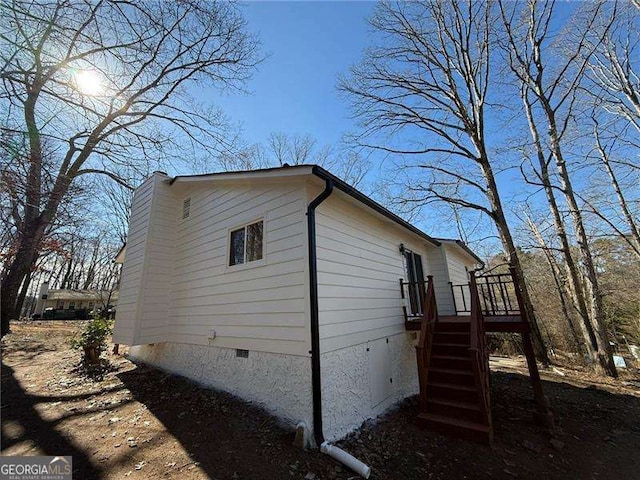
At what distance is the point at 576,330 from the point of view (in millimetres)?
12727

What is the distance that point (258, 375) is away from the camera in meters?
4.46

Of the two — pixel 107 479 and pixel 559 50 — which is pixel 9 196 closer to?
pixel 107 479

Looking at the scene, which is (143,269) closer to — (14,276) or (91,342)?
(91,342)

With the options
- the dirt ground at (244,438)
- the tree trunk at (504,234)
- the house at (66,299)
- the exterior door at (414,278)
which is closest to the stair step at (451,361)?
the dirt ground at (244,438)

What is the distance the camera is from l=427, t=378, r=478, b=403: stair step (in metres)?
4.59

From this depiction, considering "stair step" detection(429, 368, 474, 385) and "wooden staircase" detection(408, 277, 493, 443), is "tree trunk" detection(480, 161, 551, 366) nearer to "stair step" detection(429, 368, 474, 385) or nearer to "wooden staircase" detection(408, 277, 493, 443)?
"wooden staircase" detection(408, 277, 493, 443)

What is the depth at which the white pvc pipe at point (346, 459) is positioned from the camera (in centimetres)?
325

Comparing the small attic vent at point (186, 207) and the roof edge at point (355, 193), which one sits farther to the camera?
the small attic vent at point (186, 207)

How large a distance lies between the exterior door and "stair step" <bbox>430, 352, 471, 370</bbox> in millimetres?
2046

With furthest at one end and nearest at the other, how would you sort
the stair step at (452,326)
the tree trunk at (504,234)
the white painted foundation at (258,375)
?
1. the tree trunk at (504,234)
2. the stair step at (452,326)
3. the white painted foundation at (258,375)

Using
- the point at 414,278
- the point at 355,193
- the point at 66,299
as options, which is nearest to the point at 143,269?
the point at 355,193

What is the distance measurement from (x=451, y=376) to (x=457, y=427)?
0.93 m

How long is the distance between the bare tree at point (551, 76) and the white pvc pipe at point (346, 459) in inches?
373

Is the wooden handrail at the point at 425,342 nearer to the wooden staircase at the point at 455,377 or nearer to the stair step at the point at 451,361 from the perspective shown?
the wooden staircase at the point at 455,377
